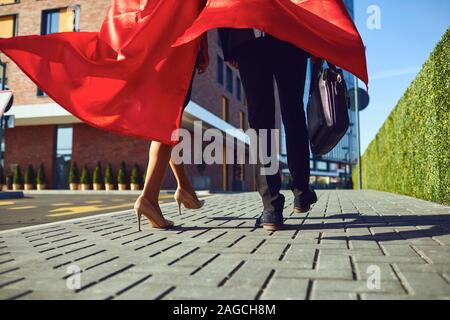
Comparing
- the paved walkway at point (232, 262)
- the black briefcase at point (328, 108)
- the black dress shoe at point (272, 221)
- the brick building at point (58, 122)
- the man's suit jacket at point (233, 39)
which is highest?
the brick building at point (58, 122)

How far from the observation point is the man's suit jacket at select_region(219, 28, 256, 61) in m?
2.84

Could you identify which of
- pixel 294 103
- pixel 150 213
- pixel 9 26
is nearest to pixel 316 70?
pixel 294 103

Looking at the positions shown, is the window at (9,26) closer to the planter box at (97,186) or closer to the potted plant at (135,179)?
the planter box at (97,186)

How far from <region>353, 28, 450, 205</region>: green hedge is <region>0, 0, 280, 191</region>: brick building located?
10645mm

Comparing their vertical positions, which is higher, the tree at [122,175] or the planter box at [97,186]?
the tree at [122,175]

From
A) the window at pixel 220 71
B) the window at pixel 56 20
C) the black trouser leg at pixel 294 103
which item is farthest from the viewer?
the window at pixel 220 71

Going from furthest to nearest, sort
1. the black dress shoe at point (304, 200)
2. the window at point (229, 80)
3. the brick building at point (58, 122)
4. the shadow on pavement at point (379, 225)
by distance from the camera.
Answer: the window at point (229, 80), the brick building at point (58, 122), the black dress shoe at point (304, 200), the shadow on pavement at point (379, 225)

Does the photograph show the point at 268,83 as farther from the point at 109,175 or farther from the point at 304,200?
the point at 109,175

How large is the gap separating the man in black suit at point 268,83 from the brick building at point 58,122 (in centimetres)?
1380

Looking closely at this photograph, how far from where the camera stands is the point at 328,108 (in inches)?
101

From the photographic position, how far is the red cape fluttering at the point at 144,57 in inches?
98.6

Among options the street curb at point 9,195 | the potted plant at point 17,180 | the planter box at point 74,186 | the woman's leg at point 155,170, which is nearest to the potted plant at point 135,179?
the planter box at point 74,186
